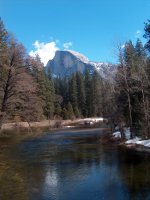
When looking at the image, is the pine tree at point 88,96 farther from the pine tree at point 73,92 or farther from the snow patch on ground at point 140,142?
the snow patch on ground at point 140,142

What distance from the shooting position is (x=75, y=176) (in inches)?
752

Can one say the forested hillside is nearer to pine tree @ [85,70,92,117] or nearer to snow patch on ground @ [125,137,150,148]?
snow patch on ground @ [125,137,150,148]

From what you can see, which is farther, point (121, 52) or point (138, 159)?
point (121, 52)

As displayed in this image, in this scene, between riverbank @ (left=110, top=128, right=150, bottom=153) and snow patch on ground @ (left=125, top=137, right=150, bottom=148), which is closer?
riverbank @ (left=110, top=128, right=150, bottom=153)

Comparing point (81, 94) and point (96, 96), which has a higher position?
point (81, 94)

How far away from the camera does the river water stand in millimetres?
15180

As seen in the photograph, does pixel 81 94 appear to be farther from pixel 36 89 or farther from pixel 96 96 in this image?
pixel 36 89

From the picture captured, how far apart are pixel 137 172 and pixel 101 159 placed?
6021 mm

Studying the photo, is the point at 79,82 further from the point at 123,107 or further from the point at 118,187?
the point at 118,187

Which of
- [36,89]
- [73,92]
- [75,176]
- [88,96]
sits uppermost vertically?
[73,92]

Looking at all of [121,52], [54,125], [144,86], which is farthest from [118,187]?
[54,125]

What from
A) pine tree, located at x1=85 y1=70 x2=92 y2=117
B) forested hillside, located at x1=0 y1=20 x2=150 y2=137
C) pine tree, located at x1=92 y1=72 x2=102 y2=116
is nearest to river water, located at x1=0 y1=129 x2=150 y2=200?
forested hillside, located at x1=0 y1=20 x2=150 y2=137

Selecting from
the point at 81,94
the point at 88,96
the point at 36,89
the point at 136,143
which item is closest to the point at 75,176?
the point at 136,143

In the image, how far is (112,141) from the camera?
38.9 meters
